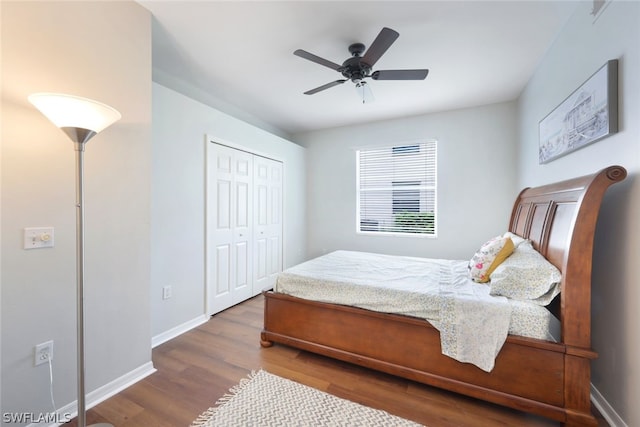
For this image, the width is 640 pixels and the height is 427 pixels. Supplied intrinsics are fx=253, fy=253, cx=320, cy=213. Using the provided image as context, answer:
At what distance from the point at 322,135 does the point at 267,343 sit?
11.7ft

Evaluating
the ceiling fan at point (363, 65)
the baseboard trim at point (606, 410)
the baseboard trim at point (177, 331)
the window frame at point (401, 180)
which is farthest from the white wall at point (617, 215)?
the baseboard trim at point (177, 331)

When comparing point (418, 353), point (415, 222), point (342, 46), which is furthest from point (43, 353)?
point (415, 222)

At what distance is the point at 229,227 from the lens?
3121mm

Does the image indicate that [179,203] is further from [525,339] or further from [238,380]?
[525,339]

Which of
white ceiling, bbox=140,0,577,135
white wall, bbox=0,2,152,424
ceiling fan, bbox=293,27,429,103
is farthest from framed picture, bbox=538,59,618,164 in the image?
white wall, bbox=0,2,152,424

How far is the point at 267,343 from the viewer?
2.21 meters

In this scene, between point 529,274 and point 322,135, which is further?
point 322,135

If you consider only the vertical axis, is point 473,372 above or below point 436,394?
above

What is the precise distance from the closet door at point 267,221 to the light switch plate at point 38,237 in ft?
7.33

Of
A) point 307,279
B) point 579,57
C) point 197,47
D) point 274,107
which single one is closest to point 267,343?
point 307,279

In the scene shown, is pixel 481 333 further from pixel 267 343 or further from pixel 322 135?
pixel 322 135

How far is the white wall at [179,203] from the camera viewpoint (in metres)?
2.32

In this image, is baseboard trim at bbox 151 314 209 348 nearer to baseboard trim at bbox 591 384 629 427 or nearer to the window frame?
the window frame

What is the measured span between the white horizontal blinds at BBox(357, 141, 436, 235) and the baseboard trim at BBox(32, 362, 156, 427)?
3395mm
